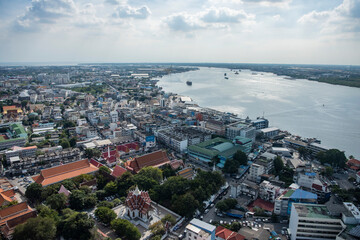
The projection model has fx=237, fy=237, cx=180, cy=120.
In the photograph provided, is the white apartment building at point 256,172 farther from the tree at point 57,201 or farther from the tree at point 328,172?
the tree at point 57,201

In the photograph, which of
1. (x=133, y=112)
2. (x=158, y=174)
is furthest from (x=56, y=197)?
(x=133, y=112)

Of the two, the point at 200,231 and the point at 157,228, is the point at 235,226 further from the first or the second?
the point at 157,228

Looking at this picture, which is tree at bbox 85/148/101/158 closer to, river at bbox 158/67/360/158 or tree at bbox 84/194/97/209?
tree at bbox 84/194/97/209

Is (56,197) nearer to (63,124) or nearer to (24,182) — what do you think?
(24,182)

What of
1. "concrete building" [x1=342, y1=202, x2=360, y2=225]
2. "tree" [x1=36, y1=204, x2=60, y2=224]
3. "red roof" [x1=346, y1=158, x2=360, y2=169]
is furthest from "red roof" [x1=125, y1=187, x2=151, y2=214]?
"red roof" [x1=346, y1=158, x2=360, y2=169]

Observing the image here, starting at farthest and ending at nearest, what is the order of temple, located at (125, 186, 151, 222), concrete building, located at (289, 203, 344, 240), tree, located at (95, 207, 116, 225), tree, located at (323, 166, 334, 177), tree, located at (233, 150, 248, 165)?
1. tree, located at (233, 150, 248, 165)
2. tree, located at (323, 166, 334, 177)
3. temple, located at (125, 186, 151, 222)
4. tree, located at (95, 207, 116, 225)
5. concrete building, located at (289, 203, 344, 240)
